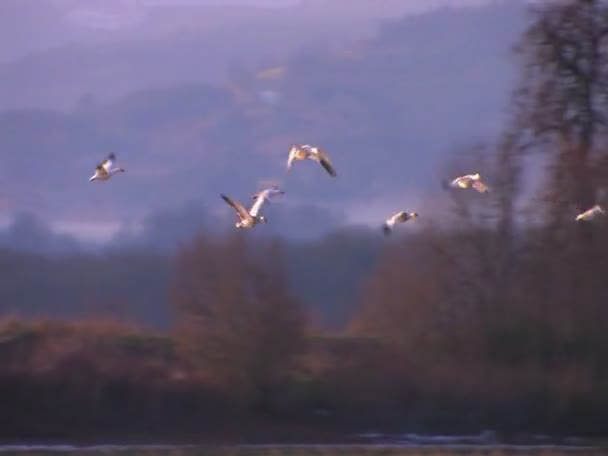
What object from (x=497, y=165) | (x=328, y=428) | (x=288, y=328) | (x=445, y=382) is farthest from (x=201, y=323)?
(x=497, y=165)

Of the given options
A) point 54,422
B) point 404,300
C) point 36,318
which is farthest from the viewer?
point 36,318

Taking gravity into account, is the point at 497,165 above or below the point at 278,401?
above

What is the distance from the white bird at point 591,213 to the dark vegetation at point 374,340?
2.65ft

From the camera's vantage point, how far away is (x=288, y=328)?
81.1 ft

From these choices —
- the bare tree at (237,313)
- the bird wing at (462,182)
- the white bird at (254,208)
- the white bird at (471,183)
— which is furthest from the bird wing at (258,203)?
the bird wing at (462,182)

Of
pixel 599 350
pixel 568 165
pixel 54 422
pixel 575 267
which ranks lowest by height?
pixel 54 422

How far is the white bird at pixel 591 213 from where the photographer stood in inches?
936

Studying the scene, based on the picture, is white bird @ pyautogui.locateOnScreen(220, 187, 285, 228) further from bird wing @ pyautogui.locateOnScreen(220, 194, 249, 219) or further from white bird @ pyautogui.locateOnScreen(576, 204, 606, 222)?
white bird @ pyautogui.locateOnScreen(576, 204, 606, 222)

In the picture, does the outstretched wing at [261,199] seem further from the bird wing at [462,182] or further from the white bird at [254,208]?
the bird wing at [462,182]

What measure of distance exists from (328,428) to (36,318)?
7498 mm

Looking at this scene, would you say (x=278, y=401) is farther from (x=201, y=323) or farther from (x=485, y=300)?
(x=485, y=300)

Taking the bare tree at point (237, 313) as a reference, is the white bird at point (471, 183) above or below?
above

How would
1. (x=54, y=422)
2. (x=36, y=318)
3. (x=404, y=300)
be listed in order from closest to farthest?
1. (x=54, y=422)
2. (x=404, y=300)
3. (x=36, y=318)

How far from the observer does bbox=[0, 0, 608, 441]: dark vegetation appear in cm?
2428
